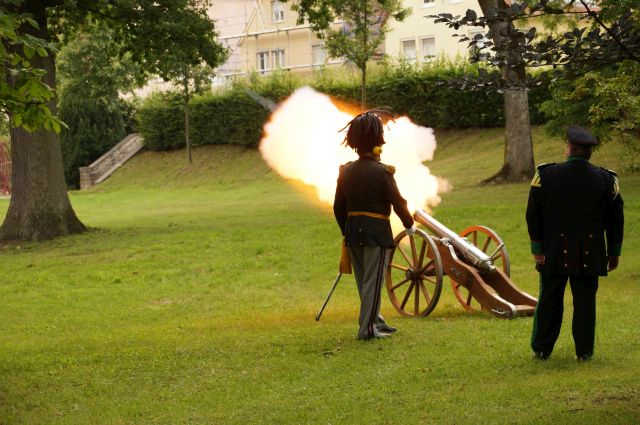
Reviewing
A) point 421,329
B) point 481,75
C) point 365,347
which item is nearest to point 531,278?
point 421,329

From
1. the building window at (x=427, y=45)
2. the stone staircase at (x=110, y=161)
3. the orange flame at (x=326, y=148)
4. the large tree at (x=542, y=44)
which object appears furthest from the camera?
the building window at (x=427, y=45)

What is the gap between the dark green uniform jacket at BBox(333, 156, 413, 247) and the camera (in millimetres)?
9961

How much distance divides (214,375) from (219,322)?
12.4 ft

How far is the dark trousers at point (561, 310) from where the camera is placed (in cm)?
814

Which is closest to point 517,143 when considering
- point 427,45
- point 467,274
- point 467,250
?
point 467,250

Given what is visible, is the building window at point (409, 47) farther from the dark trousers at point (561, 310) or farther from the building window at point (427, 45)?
the dark trousers at point (561, 310)

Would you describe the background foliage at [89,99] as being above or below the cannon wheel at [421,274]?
above

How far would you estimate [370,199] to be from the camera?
32.8ft

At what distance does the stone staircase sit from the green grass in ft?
79.4

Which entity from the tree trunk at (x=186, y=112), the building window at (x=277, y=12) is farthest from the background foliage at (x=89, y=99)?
the building window at (x=277, y=12)

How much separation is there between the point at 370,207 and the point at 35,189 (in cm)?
1371

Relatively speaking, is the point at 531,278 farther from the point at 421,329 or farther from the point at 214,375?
the point at 214,375

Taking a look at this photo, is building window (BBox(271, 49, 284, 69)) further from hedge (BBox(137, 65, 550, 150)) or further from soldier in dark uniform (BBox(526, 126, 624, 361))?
soldier in dark uniform (BBox(526, 126, 624, 361))

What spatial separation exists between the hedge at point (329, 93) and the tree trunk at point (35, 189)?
1781 centimetres
